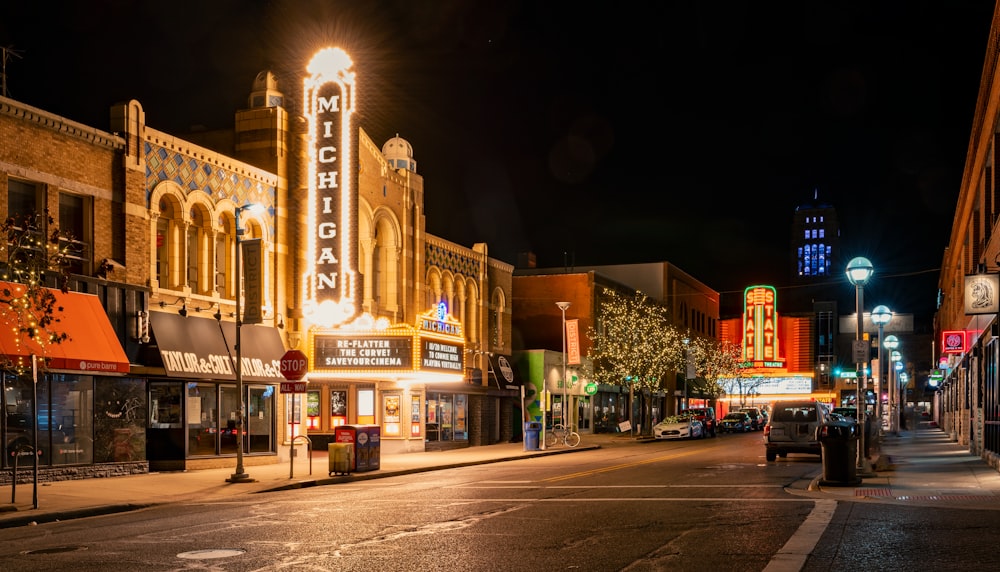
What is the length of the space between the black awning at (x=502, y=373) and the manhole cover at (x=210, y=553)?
3391cm

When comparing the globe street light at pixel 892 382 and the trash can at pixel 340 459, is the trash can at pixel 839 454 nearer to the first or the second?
the trash can at pixel 340 459

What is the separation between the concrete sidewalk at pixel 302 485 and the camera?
17.4 metres

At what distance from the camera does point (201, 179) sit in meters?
28.9

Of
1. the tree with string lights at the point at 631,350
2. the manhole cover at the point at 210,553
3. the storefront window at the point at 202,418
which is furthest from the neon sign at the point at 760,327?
the manhole cover at the point at 210,553

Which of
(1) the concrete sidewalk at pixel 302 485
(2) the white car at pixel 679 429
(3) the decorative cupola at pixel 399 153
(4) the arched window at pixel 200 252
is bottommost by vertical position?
(2) the white car at pixel 679 429

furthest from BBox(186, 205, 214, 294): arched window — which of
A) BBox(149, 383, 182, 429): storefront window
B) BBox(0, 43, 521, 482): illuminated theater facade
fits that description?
BBox(149, 383, 182, 429): storefront window

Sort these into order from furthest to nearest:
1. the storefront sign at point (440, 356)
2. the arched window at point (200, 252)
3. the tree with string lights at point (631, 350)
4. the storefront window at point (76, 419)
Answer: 1. the tree with string lights at point (631, 350)
2. the storefront sign at point (440, 356)
3. the arched window at point (200, 252)
4. the storefront window at point (76, 419)

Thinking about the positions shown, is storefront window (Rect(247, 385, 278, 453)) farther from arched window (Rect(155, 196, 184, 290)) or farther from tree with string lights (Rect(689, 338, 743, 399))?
tree with string lights (Rect(689, 338, 743, 399))

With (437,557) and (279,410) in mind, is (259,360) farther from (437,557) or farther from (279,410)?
(437,557)

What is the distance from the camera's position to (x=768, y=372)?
100 m

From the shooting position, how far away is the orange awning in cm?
2144

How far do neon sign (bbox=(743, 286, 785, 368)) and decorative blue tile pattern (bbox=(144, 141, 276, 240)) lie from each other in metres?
71.2

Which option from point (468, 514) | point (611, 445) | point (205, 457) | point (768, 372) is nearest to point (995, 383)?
point (468, 514)

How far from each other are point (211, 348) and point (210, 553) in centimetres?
1706
